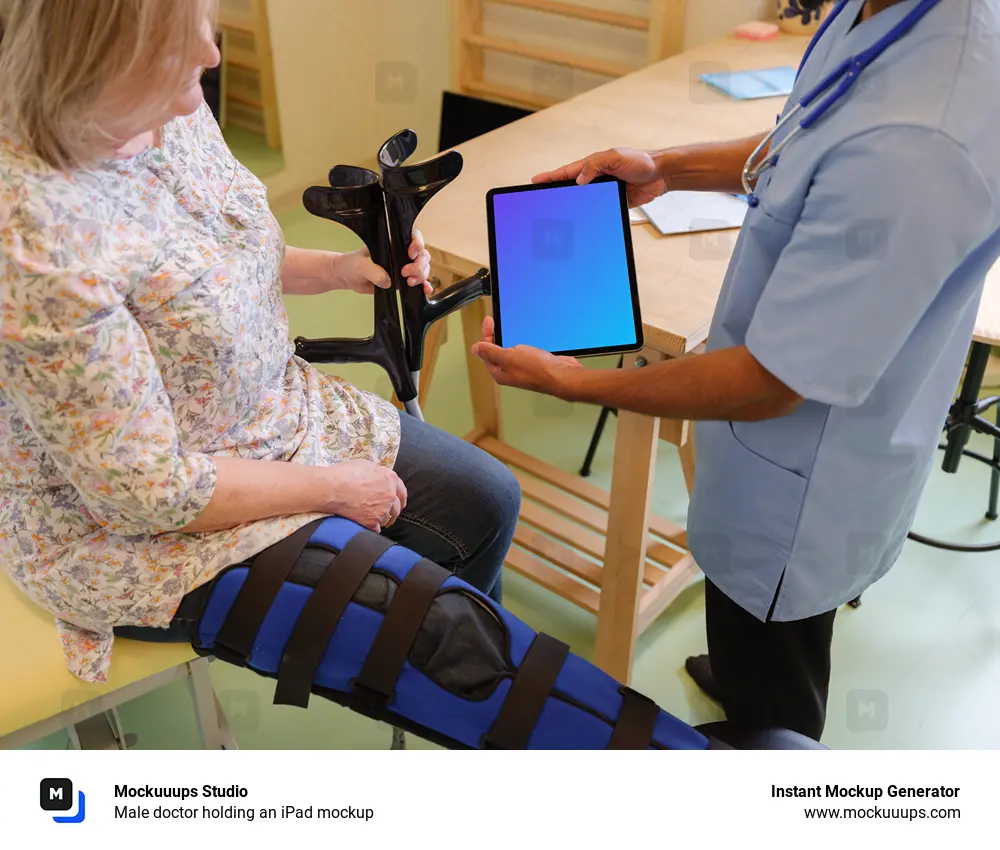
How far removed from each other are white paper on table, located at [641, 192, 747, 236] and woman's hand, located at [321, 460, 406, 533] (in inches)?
23.6

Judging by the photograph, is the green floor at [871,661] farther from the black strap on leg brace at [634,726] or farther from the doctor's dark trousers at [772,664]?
the black strap on leg brace at [634,726]

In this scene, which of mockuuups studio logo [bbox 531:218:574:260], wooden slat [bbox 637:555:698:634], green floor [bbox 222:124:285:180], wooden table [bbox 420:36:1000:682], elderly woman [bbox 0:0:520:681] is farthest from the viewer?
green floor [bbox 222:124:285:180]

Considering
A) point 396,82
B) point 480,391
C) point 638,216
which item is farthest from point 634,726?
point 396,82

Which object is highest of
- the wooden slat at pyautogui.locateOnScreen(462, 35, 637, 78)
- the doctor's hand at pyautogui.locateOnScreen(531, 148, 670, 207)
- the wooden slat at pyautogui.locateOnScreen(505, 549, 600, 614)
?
the doctor's hand at pyautogui.locateOnScreen(531, 148, 670, 207)

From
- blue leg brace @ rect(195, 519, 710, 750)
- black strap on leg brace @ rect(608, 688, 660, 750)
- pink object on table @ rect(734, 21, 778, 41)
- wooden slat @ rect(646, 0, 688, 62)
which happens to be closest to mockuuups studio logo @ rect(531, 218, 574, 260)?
blue leg brace @ rect(195, 519, 710, 750)

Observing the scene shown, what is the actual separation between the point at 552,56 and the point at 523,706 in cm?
209

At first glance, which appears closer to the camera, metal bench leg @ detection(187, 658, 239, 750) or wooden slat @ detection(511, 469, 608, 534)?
metal bench leg @ detection(187, 658, 239, 750)

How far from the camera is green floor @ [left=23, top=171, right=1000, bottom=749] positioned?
4.98 ft

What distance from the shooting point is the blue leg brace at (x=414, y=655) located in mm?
962

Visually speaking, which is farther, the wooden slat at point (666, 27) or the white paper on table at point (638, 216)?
the wooden slat at point (666, 27)

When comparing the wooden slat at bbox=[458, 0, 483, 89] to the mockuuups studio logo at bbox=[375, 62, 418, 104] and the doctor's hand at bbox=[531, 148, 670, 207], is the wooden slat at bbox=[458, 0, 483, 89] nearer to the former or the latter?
the mockuuups studio logo at bbox=[375, 62, 418, 104]
